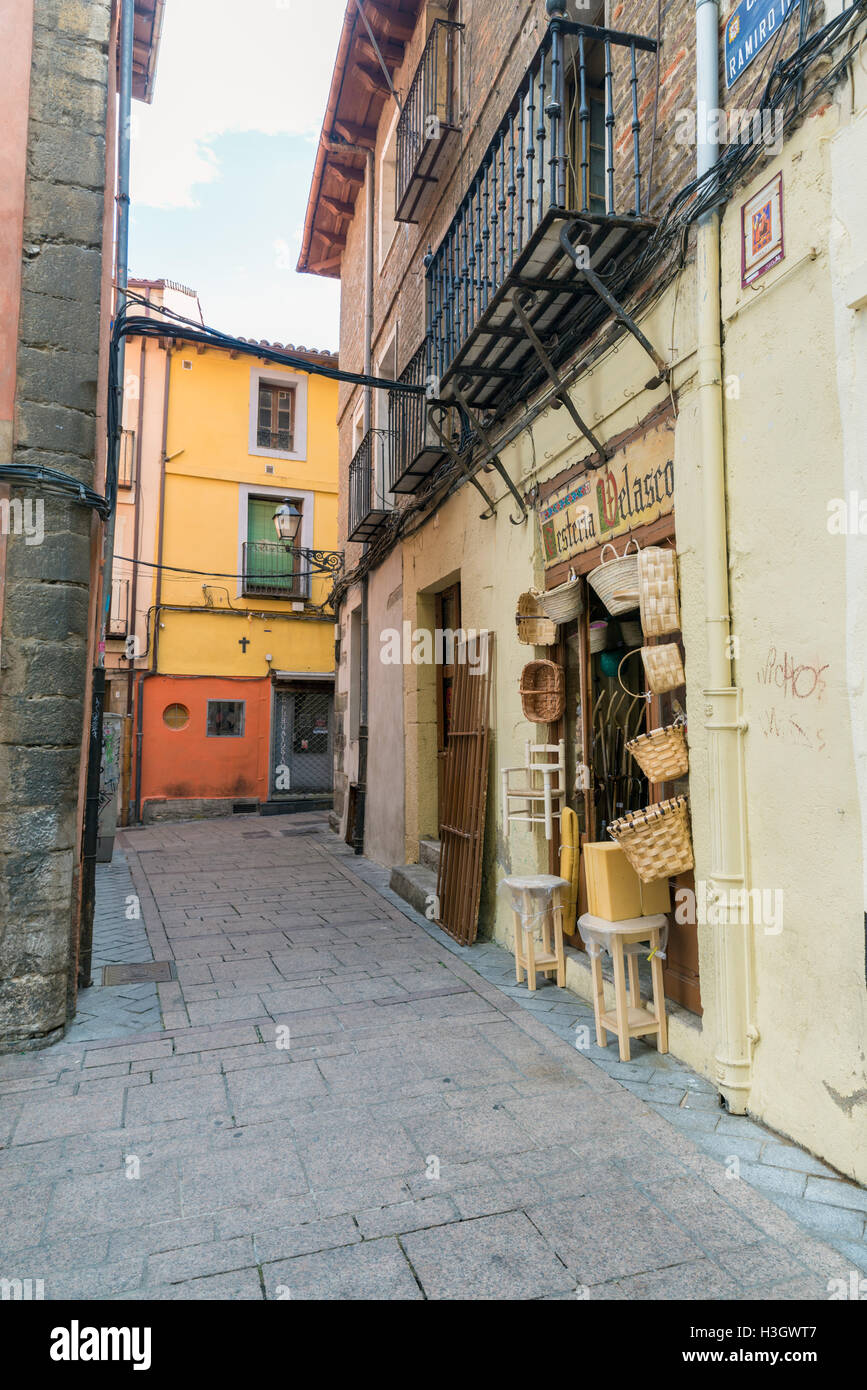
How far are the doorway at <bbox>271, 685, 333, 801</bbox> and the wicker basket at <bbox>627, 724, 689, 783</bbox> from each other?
13.0 meters

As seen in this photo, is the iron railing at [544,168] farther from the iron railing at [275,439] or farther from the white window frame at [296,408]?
the iron railing at [275,439]

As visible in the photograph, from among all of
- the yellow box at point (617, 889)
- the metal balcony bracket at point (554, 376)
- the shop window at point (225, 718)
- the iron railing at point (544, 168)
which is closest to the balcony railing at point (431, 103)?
the iron railing at point (544, 168)

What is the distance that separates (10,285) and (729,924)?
496 cm

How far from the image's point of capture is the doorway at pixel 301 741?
655 inches

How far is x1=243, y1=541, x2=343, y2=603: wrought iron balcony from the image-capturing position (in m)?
16.7

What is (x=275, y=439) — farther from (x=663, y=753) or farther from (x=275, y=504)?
(x=663, y=753)

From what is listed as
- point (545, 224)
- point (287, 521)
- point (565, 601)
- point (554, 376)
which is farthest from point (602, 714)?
point (287, 521)

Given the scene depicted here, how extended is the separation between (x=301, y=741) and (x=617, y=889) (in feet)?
44.2

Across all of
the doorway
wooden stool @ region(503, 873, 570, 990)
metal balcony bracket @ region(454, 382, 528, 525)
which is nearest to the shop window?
the doorway

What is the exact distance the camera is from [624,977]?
391 cm

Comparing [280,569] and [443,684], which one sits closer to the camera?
[443,684]

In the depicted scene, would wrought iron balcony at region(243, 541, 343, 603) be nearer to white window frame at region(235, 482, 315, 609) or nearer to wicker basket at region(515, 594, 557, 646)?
white window frame at region(235, 482, 315, 609)
